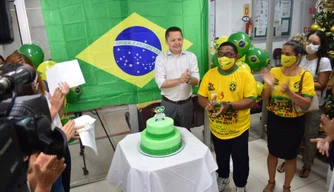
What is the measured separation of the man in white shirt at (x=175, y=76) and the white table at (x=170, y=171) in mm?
603

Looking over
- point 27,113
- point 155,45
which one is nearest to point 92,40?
point 155,45

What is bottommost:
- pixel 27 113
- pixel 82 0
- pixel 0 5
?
pixel 27 113

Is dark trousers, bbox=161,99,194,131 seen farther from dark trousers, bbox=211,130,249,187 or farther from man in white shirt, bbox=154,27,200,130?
dark trousers, bbox=211,130,249,187

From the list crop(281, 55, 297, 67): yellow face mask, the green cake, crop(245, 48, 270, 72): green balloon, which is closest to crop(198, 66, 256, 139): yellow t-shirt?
crop(281, 55, 297, 67): yellow face mask

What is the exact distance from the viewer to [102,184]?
2691 millimetres

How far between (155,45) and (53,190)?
1.64 metres

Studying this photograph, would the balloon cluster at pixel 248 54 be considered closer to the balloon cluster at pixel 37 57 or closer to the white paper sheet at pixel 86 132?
the white paper sheet at pixel 86 132

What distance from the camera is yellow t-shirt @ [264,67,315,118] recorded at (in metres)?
1.91

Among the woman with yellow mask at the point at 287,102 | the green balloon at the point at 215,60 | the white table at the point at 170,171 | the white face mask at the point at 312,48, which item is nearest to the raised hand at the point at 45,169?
the white table at the point at 170,171

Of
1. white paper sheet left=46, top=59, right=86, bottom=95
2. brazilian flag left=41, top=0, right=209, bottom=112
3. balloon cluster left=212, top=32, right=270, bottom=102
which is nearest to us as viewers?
white paper sheet left=46, top=59, right=86, bottom=95

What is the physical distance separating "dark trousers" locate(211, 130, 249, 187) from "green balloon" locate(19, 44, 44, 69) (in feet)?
5.70

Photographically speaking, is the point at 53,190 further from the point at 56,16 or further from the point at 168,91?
the point at 56,16

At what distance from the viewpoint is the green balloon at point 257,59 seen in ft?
8.81

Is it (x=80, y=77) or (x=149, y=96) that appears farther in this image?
(x=149, y=96)
